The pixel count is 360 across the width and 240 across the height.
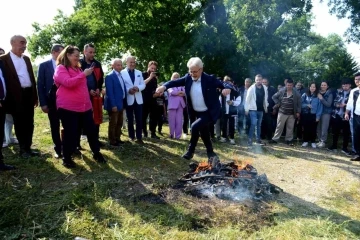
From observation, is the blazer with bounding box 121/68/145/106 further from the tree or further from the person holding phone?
the tree

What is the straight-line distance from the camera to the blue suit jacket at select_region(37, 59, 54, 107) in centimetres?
523

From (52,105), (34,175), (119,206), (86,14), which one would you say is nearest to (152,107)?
(52,105)

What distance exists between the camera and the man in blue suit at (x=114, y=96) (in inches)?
253

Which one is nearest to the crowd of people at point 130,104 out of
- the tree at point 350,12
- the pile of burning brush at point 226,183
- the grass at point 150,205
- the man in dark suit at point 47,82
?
the man in dark suit at point 47,82

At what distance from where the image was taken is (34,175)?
4.80 meters

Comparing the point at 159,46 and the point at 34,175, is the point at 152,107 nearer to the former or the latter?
the point at 34,175

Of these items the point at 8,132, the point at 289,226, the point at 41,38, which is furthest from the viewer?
the point at 41,38

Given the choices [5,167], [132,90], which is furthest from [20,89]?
[132,90]

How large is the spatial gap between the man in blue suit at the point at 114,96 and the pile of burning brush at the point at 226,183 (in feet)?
8.32

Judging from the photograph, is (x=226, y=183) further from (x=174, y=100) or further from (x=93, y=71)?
(x=174, y=100)

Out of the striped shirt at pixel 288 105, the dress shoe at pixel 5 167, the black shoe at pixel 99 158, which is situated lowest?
the dress shoe at pixel 5 167

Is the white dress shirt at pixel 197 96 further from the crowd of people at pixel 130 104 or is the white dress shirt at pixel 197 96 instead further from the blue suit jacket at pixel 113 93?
the blue suit jacket at pixel 113 93

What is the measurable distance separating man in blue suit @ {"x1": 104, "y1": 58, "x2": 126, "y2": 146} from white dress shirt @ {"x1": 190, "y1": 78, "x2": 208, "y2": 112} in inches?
74.3

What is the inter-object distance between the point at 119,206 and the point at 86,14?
16.0 m
